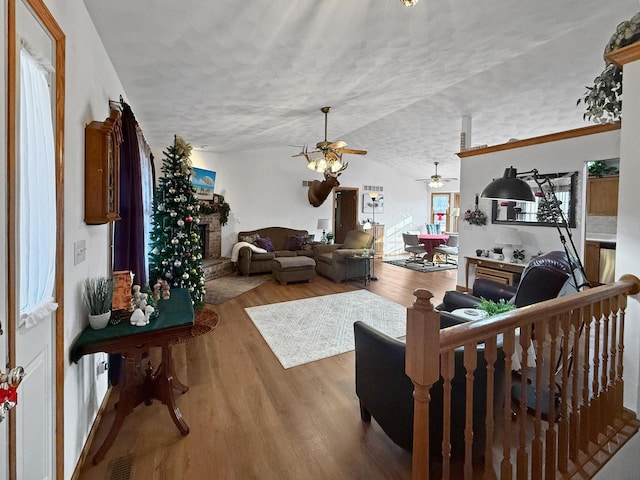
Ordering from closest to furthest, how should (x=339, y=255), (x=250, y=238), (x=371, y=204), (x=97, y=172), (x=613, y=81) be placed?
(x=97, y=172) → (x=613, y=81) → (x=339, y=255) → (x=250, y=238) → (x=371, y=204)

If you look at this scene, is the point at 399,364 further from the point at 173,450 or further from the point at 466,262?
the point at 466,262

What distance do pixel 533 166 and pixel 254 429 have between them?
4758 millimetres

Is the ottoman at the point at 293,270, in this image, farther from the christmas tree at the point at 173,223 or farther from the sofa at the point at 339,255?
the christmas tree at the point at 173,223

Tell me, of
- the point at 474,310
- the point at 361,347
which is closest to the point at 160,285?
the point at 361,347

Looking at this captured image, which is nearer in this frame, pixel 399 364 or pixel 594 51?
pixel 399 364

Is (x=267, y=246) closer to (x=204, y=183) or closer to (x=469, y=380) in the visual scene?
(x=204, y=183)

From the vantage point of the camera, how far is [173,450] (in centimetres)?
185

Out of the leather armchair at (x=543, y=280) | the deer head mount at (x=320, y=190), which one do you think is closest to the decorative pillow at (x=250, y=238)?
the deer head mount at (x=320, y=190)

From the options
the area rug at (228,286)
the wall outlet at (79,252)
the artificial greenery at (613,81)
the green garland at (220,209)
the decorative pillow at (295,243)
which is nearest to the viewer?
the wall outlet at (79,252)

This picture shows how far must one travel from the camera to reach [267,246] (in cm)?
707

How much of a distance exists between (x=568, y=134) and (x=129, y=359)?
5.22 meters

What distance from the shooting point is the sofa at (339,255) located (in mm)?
6273

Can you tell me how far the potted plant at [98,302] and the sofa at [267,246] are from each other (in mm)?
4695

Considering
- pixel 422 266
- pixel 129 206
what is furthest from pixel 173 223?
pixel 422 266
